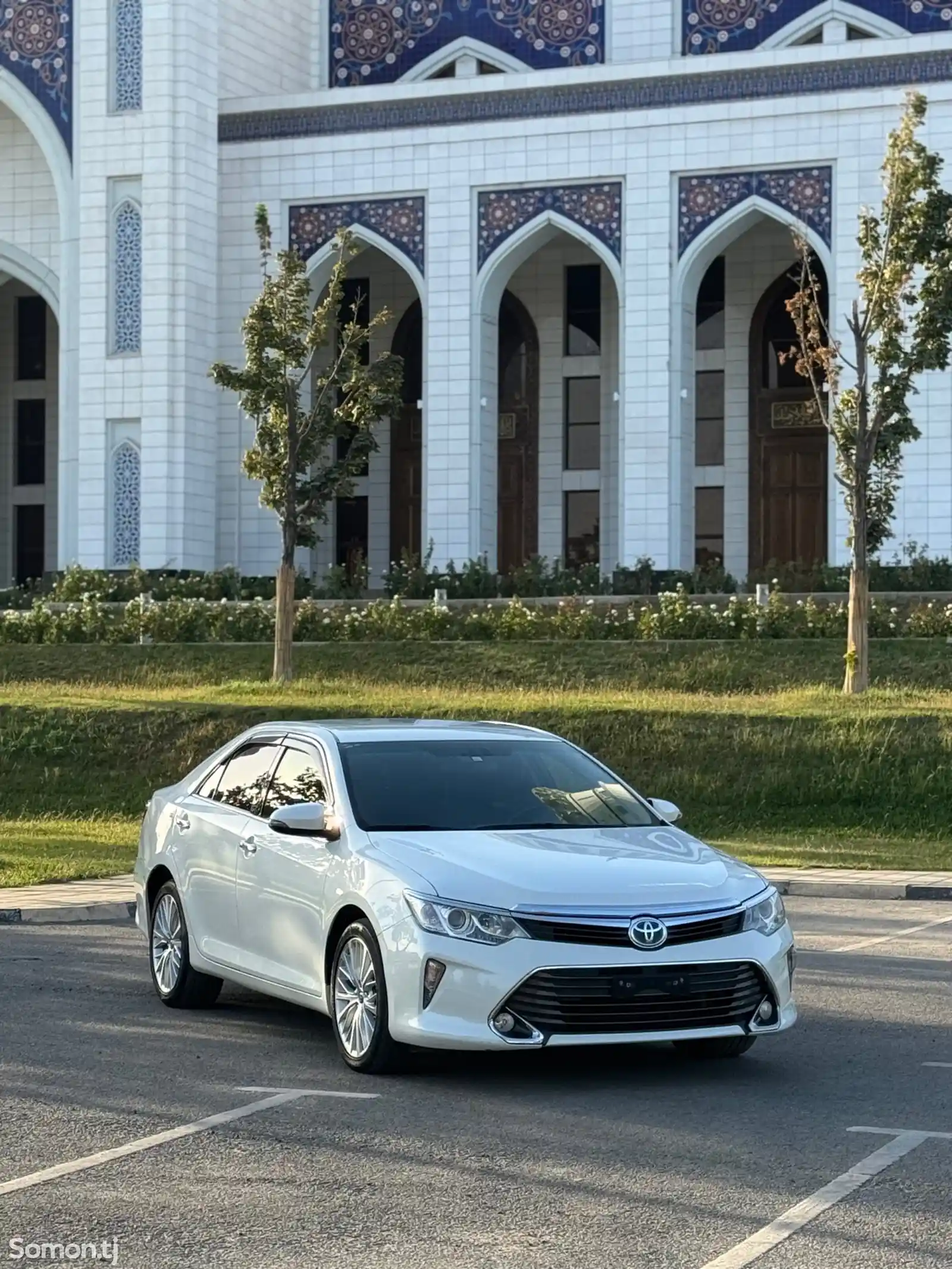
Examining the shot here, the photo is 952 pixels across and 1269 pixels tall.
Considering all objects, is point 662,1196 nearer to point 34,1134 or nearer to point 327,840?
point 34,1134

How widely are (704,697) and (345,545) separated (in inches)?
820

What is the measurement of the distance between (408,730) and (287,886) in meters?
1.05

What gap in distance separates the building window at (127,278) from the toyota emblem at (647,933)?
103ft

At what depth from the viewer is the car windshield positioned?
862 centimetres

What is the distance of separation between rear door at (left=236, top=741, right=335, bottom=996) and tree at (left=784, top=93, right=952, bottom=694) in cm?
1392

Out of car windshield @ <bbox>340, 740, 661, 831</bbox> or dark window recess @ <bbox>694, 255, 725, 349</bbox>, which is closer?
car windshield @ <bbox>340, 740, 661, 831</bbox>

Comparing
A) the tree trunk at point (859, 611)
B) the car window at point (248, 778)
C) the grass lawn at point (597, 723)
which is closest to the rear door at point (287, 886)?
the car window at point (248, 778)

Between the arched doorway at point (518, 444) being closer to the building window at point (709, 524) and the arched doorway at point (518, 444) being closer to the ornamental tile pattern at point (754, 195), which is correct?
the building window at point (709, 524)

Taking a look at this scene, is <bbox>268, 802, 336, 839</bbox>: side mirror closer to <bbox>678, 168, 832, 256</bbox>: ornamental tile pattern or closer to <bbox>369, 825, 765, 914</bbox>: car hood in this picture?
<bbox>369, 825, 765, 914</bbox>: car hood

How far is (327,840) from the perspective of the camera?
27.6ft

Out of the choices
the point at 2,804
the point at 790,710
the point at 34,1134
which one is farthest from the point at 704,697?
the point at 34,1134

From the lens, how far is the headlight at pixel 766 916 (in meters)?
7.86

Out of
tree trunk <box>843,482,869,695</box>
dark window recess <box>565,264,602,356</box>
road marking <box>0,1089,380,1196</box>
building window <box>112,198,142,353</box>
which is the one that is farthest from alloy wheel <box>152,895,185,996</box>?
dark window recess <box>565,264,602,356</box>

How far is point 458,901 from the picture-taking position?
7605mm
